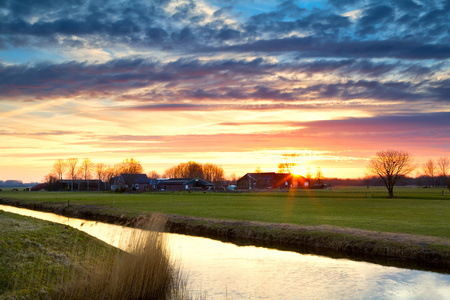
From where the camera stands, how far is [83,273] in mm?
12422

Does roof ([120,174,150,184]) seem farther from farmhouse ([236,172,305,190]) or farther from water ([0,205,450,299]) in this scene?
water ([0,205,450,299])

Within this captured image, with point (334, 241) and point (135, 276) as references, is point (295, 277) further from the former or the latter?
point (334, 241)

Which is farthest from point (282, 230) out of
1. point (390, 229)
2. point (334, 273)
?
point (334, 273)

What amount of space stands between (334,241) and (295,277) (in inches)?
347

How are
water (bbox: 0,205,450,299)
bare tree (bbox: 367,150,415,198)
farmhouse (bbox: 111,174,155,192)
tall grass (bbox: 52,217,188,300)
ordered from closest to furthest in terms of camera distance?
tall grass (bbox: 52,217,188,300) → water (bbox: 0,205,450,299) → bare tree (bbox: 367,150,415,198) → farmhouse (bbox: 111,174,155,192)

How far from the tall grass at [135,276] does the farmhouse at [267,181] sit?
148 meters

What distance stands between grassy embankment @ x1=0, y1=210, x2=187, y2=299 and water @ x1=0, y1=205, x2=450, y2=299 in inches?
51.2

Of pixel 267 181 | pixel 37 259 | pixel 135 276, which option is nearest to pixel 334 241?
pixel 135 276

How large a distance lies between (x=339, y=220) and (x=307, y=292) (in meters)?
21.0

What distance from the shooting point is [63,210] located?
54375mm

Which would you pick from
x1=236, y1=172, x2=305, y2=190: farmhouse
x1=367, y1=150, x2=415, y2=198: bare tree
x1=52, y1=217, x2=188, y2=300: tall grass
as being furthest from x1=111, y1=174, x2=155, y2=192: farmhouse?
x1=52, y1=217, x2=188, y2=300: tall grass

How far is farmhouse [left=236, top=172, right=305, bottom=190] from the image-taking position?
163 m

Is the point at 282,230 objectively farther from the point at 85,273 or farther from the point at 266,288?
the point at 85,273

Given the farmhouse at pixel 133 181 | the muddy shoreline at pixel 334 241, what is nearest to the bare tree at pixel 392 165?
the muddy shoreline at pixel 334 241
